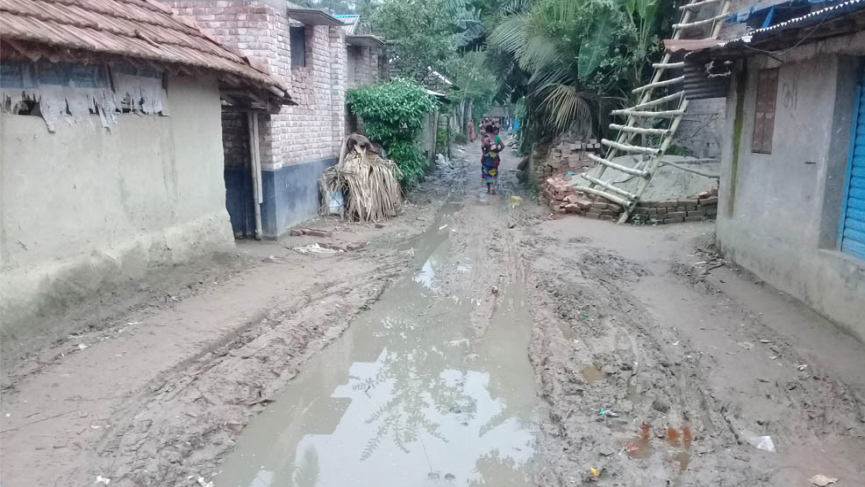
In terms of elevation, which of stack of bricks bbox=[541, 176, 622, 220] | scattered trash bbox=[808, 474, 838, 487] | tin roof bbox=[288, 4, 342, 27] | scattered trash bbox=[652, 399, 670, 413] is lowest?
scattered trash bbox=[652, 399, 670, 413]

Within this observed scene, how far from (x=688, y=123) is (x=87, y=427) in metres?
11.9

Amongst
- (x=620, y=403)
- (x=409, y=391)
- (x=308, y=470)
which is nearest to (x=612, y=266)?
(x=620, y=403)

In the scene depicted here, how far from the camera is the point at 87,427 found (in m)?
4.09

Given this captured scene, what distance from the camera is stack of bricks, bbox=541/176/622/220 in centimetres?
1141

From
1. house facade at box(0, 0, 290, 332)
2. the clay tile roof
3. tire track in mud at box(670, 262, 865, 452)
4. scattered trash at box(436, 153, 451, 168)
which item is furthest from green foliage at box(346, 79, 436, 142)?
tire track in mud at box(670, 262, 865, 452)

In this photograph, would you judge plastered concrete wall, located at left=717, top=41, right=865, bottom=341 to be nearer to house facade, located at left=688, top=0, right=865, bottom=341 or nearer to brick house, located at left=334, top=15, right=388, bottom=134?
house facade, located at left=688, top=0, right=865, bottom=341

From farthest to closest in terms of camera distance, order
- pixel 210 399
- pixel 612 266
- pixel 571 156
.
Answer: pixel 571 156 → pixel 612 266 → pixel 210 399

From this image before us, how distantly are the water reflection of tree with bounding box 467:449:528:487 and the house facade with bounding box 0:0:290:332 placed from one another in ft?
12.4

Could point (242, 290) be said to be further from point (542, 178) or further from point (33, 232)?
point (542, 178)

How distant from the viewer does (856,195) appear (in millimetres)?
5734

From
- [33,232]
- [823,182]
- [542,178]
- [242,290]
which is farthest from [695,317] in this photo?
[542,178]

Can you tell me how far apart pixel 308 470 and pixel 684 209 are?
28.2 feet

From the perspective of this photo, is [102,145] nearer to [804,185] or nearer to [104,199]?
[104,199]

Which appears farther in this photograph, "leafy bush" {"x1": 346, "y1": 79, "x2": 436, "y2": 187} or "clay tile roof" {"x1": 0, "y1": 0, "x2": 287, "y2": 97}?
"leafy bush" {"x1": 346, "y1": 79, "x2": 436, "y2": 187}
